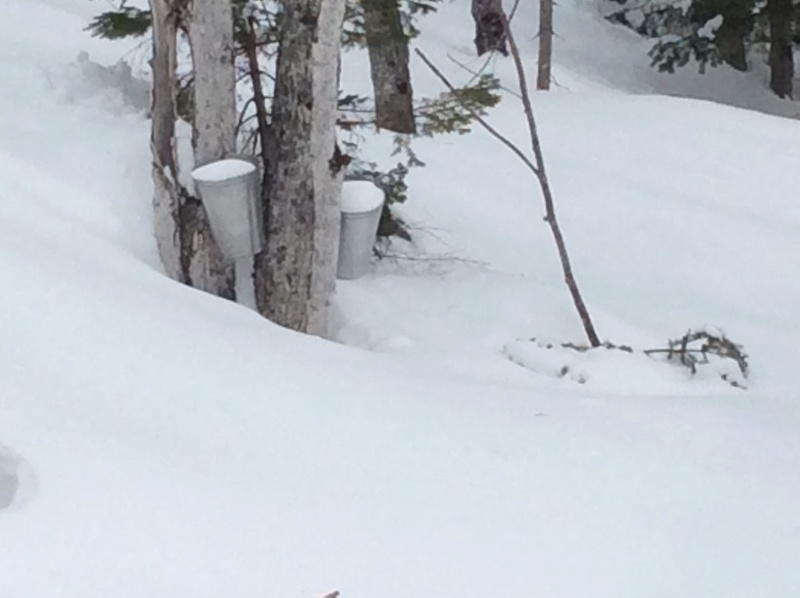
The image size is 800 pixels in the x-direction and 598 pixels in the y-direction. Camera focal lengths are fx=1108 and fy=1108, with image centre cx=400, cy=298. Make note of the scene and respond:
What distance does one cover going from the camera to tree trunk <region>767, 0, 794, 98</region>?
37.8 ft

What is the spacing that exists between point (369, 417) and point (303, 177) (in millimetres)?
1671

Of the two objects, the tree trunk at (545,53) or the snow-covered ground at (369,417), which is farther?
the tree trunk at (545,53)

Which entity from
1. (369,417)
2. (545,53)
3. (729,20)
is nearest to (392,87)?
(545,53)

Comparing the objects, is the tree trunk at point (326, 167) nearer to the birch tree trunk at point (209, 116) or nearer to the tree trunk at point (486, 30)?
the birch tree trunk at point (209, 116)

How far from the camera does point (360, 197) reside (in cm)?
459

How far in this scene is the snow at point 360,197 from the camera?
14.9 feet

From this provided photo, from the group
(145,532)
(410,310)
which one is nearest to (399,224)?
(410,310)

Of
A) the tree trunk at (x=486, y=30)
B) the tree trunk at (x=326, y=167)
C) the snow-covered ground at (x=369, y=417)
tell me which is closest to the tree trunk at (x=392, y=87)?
the snow-covered ground at (x=369, y=417)

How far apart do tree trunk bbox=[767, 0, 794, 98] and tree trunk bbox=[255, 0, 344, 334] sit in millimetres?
8608

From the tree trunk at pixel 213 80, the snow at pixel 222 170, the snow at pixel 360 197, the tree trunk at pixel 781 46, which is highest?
the tree trunk at pixel 213 80

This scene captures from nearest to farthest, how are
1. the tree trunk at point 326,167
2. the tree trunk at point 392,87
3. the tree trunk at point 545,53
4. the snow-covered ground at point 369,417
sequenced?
1. the snow-covered ground at point 369,417
2. the tree trunk at point 326,167
3. the tree trunk at point 392,87
4. the tree trunk at point 545,53

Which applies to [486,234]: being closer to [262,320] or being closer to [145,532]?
[262,320]

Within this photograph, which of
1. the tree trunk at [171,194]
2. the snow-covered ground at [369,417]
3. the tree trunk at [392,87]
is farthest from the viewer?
the tree trunk at [392,87]

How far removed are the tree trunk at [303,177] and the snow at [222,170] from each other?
7.3 inches
